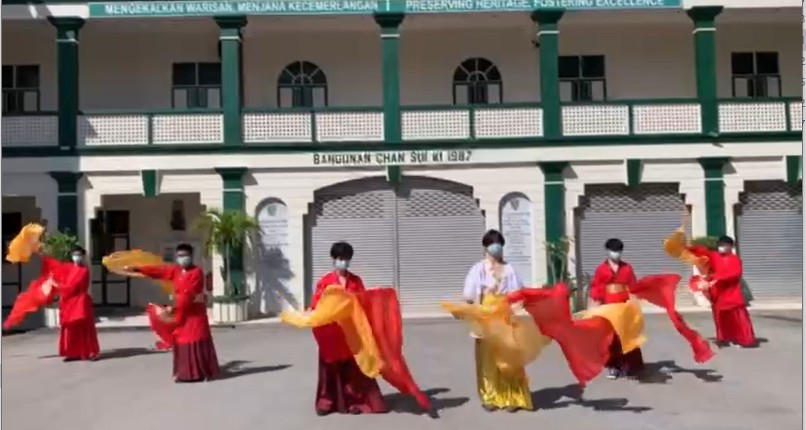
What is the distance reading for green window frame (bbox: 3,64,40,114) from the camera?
19578mm

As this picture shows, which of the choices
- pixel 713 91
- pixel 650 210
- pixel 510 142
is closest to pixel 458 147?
pixel 510 142

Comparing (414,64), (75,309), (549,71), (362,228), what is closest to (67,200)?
(362,228)

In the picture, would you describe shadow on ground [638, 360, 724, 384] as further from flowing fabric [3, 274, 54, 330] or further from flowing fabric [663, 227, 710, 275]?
flowing fabric [3, 274, 54, 330]

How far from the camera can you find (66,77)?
718 inches

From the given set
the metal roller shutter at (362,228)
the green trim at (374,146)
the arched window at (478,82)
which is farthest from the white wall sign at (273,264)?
the arched window at (478,82)

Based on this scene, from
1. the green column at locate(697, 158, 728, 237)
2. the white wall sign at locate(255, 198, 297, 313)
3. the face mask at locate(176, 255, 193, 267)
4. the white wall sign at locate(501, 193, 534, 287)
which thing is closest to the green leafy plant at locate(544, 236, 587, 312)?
the white wall sign at locate(501, 193, 534, 287)

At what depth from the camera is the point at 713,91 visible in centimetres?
1856

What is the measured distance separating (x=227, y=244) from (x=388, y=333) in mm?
10261

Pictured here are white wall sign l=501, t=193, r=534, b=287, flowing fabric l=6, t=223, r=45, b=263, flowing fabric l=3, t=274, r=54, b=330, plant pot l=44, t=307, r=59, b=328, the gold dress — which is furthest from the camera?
white wall sign l=501, t=193, r=534, b=287

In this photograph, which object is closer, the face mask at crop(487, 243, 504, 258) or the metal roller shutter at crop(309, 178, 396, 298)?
the face mask at crop(487, 243, 504, 258)

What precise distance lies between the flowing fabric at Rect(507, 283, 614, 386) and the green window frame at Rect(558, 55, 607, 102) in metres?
12.6

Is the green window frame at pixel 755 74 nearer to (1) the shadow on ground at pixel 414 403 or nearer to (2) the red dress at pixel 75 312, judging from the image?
(1) the shadow on ground at pixel 414 403

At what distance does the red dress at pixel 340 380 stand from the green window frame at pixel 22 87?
14215 millimetres

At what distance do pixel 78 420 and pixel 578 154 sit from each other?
12.6 m
